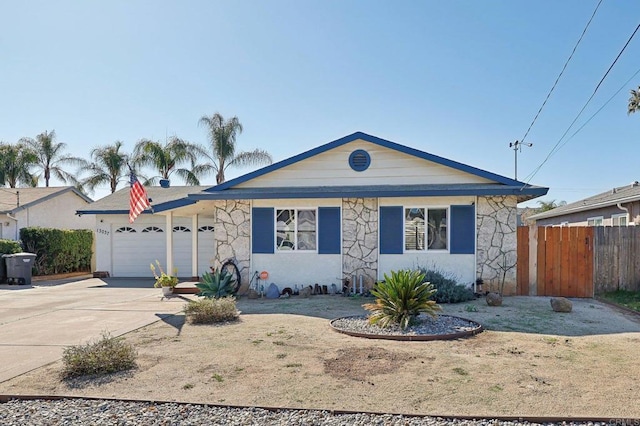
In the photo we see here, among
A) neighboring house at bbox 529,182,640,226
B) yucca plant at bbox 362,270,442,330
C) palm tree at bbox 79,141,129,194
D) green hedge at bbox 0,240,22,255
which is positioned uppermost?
palm tree at bbox 79,141,129,194

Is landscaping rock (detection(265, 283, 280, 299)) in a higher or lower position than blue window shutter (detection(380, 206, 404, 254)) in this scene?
lower

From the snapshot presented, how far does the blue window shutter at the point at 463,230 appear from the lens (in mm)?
11789

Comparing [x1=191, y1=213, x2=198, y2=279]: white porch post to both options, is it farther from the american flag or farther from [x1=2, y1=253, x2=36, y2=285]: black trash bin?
[x1=2, y1=253, x2=36, y2=285]: black trash bin

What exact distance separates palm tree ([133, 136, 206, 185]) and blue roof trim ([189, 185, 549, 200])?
64.3ft

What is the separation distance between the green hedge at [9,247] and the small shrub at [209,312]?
12043mm

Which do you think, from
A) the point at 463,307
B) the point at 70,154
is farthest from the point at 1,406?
the point at 70,154

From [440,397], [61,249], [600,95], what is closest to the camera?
[440,397]

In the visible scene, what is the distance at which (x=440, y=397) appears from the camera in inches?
180

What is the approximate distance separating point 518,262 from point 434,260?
222cm

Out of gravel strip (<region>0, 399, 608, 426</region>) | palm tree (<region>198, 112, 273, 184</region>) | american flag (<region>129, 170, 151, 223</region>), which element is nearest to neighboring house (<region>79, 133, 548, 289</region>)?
american flag (<region>129, 170, 151, 223</region>)

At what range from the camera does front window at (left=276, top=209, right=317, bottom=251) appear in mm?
12414

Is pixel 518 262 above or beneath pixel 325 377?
above

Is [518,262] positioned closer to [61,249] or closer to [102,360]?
[102,360]

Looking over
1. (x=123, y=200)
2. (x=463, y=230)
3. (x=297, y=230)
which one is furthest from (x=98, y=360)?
(x=123, y=200)
